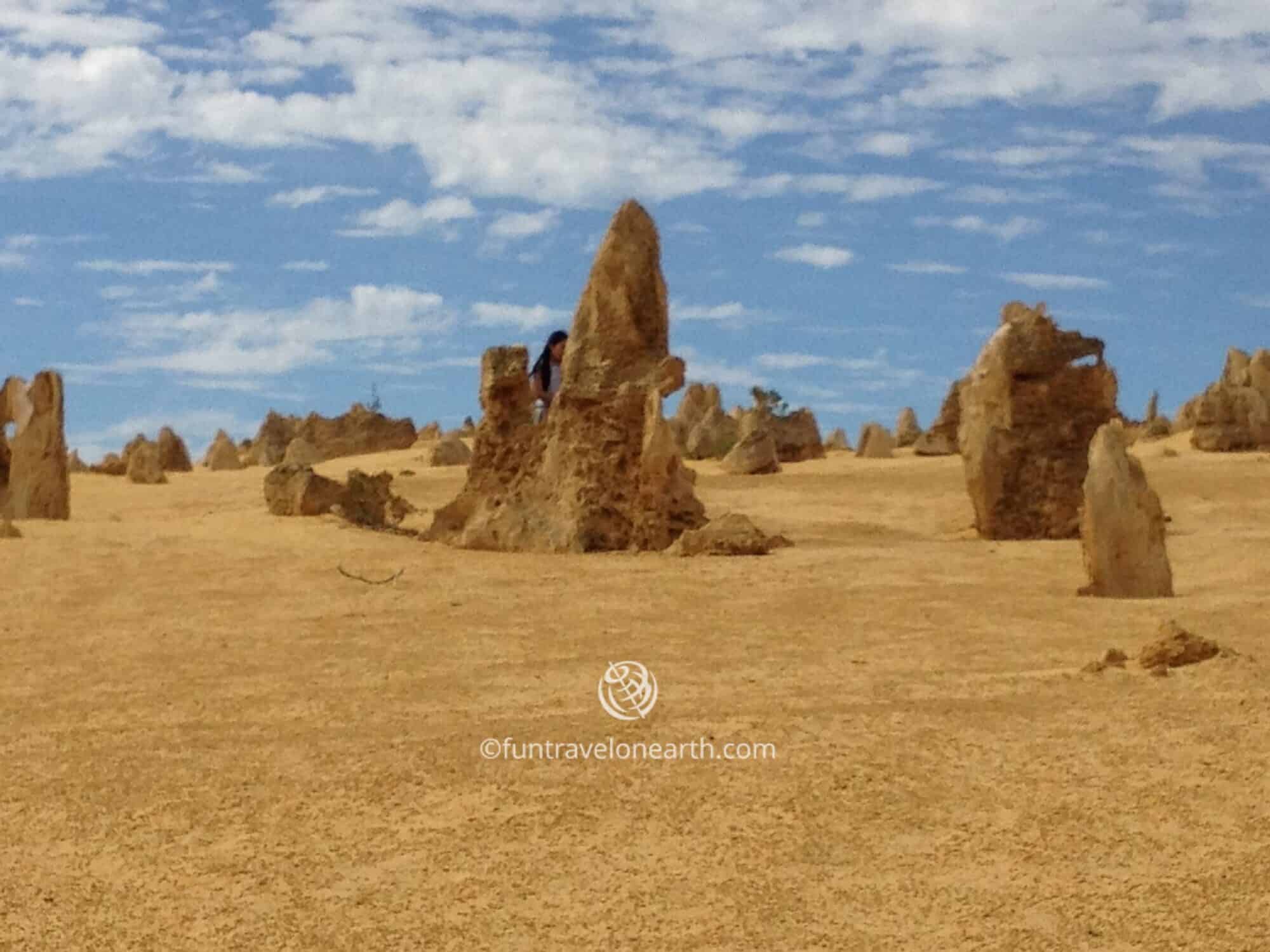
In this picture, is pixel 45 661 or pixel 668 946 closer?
pixel 668 946

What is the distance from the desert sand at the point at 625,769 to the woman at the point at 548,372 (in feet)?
13.4

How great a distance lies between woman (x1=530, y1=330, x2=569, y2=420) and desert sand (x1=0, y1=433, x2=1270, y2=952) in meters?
4.07

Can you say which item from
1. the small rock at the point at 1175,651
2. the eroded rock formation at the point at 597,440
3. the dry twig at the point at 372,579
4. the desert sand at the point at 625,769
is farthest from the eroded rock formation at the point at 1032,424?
the small rock at the point at 1175,651

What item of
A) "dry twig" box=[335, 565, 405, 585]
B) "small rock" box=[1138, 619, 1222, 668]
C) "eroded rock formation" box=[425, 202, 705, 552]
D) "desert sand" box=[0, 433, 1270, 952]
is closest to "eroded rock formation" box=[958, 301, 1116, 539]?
"eroded rock formation" box=[425, 202, 705, 552]

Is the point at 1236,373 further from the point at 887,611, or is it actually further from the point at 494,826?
the point at 494,826

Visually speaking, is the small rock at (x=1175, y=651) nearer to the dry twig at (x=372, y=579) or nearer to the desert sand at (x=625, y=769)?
the desert sand at (x=625, y=769)

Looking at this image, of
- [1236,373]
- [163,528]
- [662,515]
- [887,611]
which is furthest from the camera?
[1236,373]

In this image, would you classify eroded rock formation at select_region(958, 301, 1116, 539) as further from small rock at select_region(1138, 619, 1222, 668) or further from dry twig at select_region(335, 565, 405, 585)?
small rock at select_region(1138, 619, 1222, 668)

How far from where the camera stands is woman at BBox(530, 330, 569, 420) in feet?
43.1

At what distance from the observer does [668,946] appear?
3.93m

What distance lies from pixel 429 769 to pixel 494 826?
56 cm

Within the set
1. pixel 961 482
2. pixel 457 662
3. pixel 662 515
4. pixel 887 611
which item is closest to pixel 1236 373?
pixel 961 482

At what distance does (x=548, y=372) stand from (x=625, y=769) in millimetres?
8406

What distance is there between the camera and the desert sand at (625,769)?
4.12 metres
